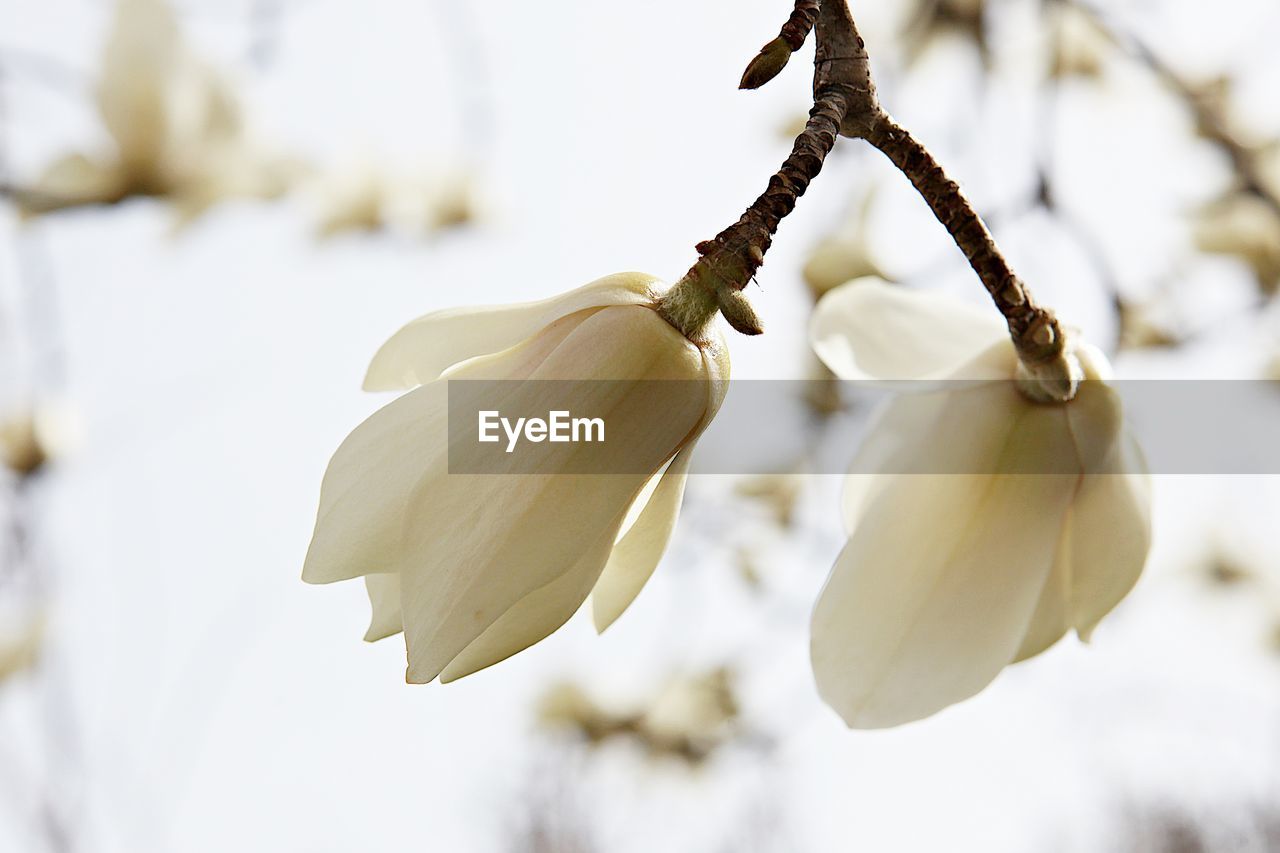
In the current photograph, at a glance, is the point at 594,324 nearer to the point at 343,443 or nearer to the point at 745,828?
the point at 343,443

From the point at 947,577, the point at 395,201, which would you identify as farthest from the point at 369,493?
the point at 395,201

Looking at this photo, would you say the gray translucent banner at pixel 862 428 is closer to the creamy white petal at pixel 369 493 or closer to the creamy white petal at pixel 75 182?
the creamy white petal at pixel 369 493

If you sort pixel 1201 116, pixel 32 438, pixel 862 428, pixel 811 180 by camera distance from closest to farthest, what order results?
1. pixel 811 180
2. pixel 862 428
3. pixel 1201 116
4. pixel 32 438

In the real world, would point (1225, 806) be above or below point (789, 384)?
below

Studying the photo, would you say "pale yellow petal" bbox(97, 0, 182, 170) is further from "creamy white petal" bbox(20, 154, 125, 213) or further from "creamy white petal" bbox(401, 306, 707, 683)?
"creamy white petal" bbox(401, 306, 707, 683)

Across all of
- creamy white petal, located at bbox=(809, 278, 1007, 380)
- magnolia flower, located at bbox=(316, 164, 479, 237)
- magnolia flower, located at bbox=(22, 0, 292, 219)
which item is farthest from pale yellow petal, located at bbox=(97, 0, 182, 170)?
creamy white petal, located at bbox=(809, 278, 1007, 380)

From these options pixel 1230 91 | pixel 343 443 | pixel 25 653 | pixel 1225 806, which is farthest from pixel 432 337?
pixel 1225 806

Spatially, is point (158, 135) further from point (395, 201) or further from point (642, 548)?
point (642, 548)
